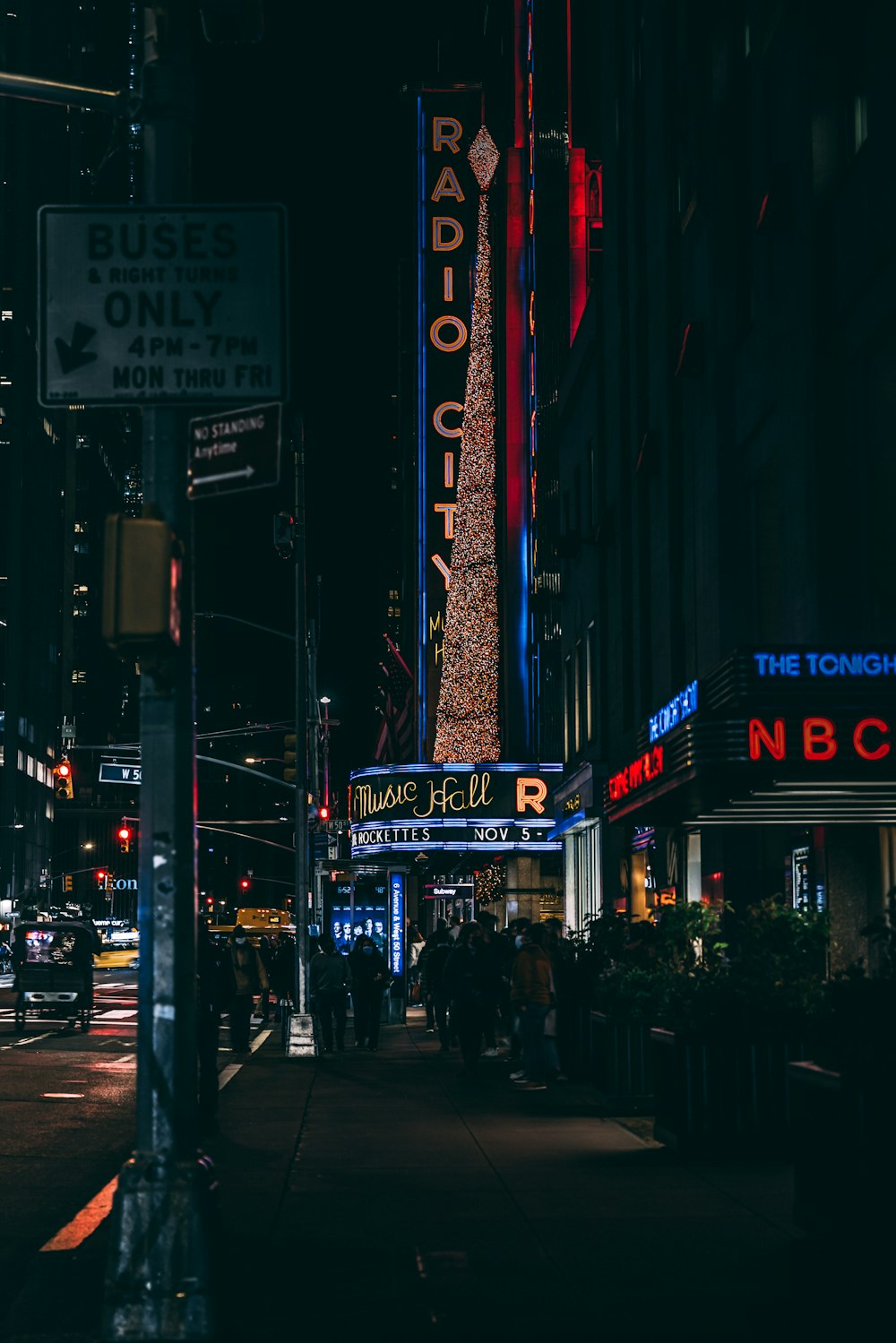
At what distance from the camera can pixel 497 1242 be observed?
32.7 feet

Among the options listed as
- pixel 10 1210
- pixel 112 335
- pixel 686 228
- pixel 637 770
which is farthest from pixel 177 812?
pixel 686 228

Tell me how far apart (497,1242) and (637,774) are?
1217 cm

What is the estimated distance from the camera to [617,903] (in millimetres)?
34000

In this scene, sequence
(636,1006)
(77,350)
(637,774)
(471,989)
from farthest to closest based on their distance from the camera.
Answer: (471,989) < (637,774) < (636,1006) < (77,350)

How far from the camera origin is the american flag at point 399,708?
81000mm

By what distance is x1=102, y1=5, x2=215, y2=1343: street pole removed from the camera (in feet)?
23.4

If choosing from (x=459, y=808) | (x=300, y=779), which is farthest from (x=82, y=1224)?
(x=459, y=808)

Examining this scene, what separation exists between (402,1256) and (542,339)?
43996 millimetres

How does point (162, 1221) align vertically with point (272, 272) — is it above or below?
below

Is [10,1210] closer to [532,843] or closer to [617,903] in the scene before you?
[617,903]

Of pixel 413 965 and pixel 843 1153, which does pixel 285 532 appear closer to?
pixel 413 965

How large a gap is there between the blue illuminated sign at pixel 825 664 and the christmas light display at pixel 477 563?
1402 inches

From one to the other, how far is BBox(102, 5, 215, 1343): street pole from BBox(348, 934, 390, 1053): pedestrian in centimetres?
2028

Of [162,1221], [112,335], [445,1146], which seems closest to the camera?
[162,1221]
